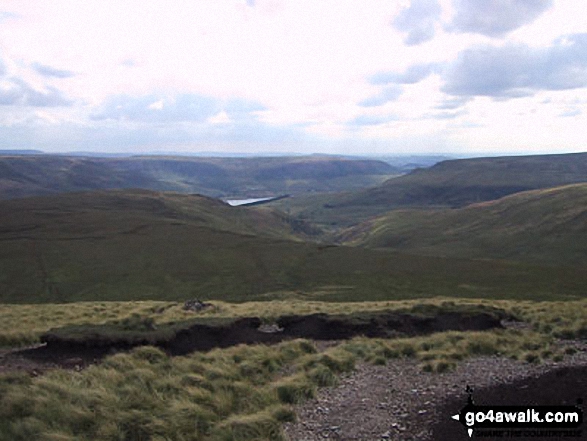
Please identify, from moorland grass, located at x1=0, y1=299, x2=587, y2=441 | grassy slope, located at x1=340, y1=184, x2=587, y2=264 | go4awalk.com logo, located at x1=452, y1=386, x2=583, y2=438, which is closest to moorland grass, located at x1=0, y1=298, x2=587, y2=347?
moorland grass, located at x1=0, y1=299, x2=587, y2=441

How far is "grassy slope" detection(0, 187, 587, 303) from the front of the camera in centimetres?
6150

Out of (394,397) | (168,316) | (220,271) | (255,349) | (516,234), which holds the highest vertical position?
(394,397)

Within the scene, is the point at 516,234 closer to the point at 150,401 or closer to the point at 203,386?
the point at 203,386

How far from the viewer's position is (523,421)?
11.1 m

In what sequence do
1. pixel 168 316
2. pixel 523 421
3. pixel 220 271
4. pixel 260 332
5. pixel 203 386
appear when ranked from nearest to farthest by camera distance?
pixel 523 421, pixel 203 386, pixel 260 332, pixel 168 316, pixel 220 271

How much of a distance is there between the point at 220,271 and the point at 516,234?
388ft

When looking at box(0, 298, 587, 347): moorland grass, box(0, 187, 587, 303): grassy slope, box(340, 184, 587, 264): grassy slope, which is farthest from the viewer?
box(340, 184, 587, 264): grassy slope

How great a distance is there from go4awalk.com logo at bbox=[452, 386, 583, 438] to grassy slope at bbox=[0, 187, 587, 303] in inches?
1664

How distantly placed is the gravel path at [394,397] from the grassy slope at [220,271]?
36938mm

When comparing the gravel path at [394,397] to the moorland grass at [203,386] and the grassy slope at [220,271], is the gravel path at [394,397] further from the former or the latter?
the grassy slope at [220,271]

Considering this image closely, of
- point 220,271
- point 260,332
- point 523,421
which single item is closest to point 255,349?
point 260,332

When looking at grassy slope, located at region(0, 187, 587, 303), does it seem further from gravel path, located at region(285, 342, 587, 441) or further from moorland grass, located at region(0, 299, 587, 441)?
gravel path, located at region(285, 342, 587, 441)

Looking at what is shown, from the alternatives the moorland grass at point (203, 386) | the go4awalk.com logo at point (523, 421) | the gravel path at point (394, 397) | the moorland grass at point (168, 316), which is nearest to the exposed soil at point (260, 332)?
the moorland grass at point (168, 316)

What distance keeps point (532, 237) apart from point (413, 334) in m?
141
